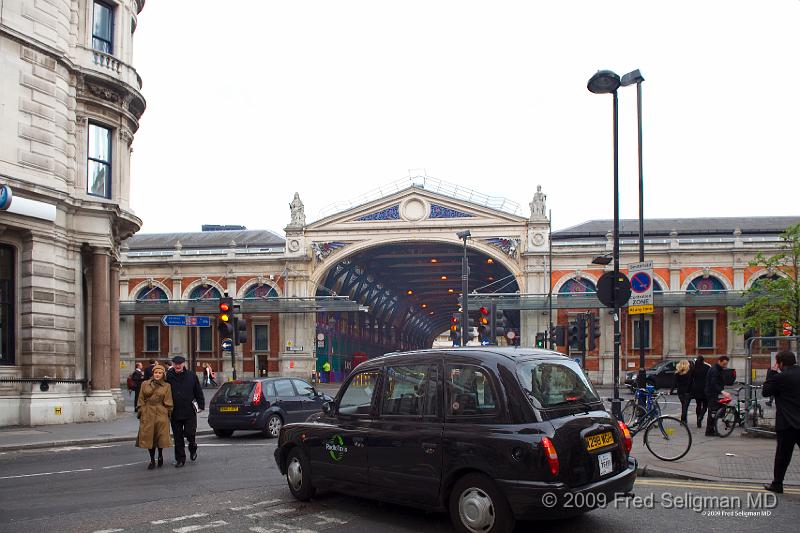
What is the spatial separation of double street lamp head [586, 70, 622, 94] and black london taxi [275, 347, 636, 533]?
841 cm

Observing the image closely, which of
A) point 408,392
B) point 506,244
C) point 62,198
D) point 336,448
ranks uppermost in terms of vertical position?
point 506,244

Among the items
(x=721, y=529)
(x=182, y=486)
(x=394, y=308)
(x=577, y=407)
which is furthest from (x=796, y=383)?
(x=394, y=308)

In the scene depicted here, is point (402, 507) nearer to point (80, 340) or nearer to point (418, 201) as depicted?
point (80, 340)

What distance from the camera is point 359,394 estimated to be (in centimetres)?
848

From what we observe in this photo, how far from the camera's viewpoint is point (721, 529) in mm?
7324

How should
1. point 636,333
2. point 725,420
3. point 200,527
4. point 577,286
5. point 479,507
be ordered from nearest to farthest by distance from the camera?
point 479,507 → point 200,527 → point 725,420 → point 636,333 → point 577,286

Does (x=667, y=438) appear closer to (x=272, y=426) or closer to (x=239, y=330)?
(x=272, y=426)

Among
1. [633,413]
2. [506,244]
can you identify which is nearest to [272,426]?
[633,413]

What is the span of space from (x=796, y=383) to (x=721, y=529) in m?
2.61

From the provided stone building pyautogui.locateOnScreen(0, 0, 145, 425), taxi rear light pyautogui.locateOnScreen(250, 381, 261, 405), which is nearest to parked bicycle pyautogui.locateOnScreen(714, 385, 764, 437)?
taxi rear light pyautogui.locateOnScreen(250, 381, 261, 405)

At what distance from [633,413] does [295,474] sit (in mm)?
8588

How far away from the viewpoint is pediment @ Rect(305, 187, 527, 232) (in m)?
54.3

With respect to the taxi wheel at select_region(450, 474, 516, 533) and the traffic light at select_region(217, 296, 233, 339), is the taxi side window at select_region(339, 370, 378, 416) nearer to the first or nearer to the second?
the taxi wheel at select_region(450, 474, 516, 533)

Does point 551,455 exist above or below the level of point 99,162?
below
